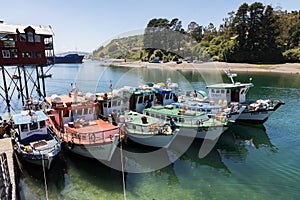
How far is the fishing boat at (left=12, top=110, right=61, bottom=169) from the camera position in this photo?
55.3 ft

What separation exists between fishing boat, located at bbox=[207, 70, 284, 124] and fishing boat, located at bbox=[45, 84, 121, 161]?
1455 centimetres

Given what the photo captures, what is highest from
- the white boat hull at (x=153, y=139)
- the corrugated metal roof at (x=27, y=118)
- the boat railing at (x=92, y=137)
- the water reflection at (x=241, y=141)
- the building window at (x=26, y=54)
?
the building window at (x=26, y=54)

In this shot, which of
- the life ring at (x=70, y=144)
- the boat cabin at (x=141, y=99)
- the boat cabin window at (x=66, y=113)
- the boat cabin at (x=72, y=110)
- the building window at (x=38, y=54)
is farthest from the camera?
the building window at (x=38, y=54)

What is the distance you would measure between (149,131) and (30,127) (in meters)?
9.26

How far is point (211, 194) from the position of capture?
15.0 meters

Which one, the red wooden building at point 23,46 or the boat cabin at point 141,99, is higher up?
the red wooden building at point 23,46

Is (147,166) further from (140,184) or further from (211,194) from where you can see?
(211,194)

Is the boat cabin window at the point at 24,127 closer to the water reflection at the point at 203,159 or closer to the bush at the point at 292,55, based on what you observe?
the water reflection at the point at 203,159

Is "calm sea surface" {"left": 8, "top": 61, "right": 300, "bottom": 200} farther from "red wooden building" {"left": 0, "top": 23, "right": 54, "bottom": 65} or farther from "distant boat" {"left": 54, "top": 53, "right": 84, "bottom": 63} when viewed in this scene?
"distant boat" {"left": 54, "top": 53, "right": 84, "bottom": 63}

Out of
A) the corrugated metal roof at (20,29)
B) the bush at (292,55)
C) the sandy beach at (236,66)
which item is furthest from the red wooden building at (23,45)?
the bush at (292,55)

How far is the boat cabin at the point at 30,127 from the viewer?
18.7 m

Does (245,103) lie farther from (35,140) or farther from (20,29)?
(20,29)

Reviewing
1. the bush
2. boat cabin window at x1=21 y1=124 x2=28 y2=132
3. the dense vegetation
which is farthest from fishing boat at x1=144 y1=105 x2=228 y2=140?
the bush

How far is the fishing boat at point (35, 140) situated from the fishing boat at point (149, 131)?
5786 millimetres
